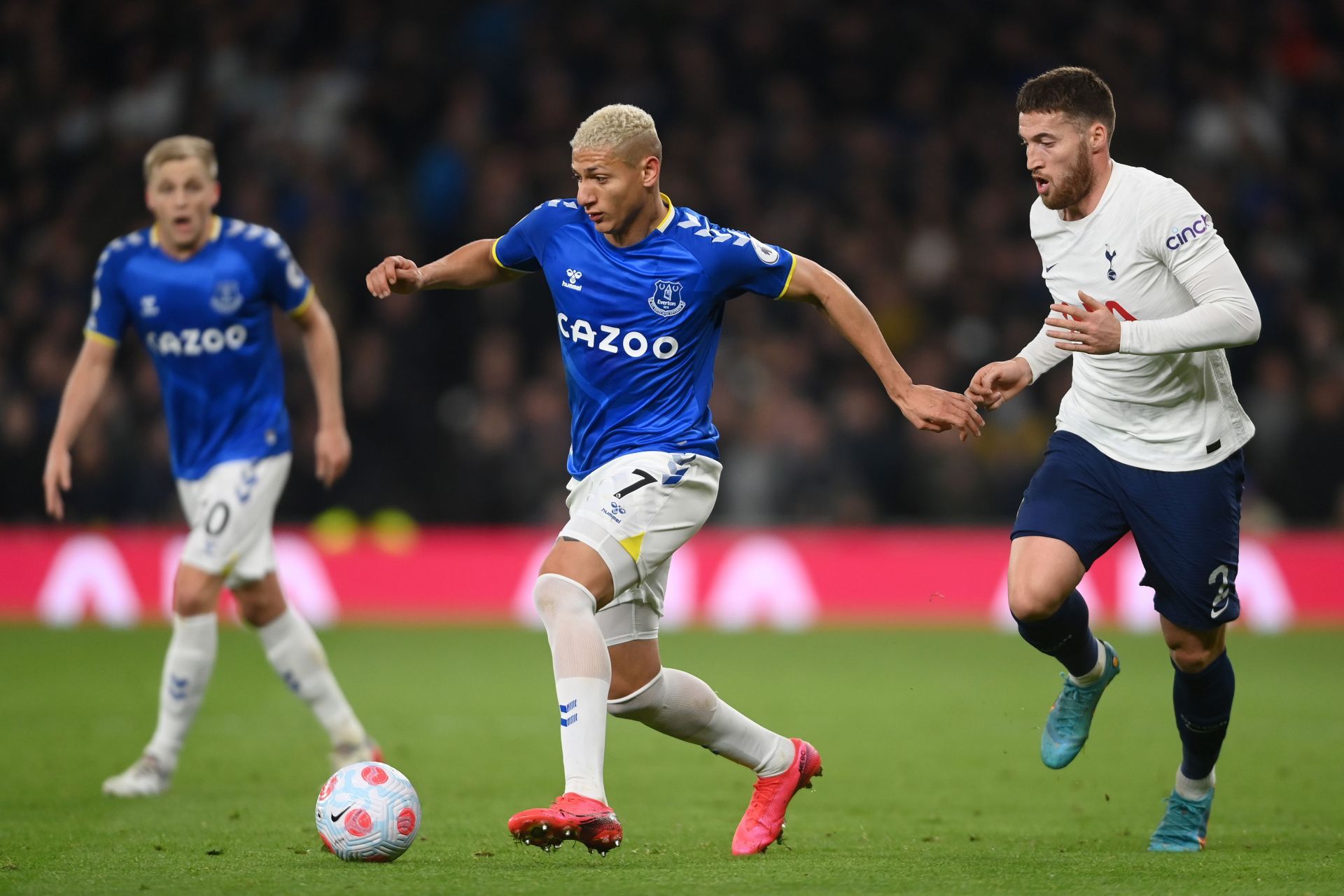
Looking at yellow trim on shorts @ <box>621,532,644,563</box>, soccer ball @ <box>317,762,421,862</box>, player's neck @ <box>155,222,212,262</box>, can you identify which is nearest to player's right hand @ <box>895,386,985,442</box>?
yellow trim on shorts @ <box>621,532,644,563</box>

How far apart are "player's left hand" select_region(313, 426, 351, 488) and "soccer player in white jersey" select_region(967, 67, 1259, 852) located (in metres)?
3.16

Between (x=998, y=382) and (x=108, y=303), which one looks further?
(x=108, y=303)

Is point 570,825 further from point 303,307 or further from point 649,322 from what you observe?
point 303,307

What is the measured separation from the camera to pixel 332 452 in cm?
746

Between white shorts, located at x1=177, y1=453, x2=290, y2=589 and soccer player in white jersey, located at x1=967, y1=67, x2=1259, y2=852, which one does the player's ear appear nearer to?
soccer player in white jersey, located at x1=967, y1=67, x2=1259, y2=852

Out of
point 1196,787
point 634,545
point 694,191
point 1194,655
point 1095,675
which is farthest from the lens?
point 694,191

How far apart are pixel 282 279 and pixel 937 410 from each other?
3.51 m

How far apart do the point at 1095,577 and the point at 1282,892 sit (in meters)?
9.77

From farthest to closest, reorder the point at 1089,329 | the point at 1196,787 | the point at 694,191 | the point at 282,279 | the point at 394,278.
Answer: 1. the point at 694,191
2. the point at 282,279
3. the point at 1196,787
4. the point at 394,278
5. the point at 1089,329

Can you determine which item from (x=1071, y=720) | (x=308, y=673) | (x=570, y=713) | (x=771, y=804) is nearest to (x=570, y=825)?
(x=570, y=713)

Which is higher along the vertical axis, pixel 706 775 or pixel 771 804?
pixel 771 804

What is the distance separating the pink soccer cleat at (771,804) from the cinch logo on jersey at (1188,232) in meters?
2.13

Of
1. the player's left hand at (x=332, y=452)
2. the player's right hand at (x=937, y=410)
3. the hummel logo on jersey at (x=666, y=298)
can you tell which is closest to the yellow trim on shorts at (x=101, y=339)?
the player's left hand at (x=332, y=452)

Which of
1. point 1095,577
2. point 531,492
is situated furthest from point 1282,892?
point 531,492
